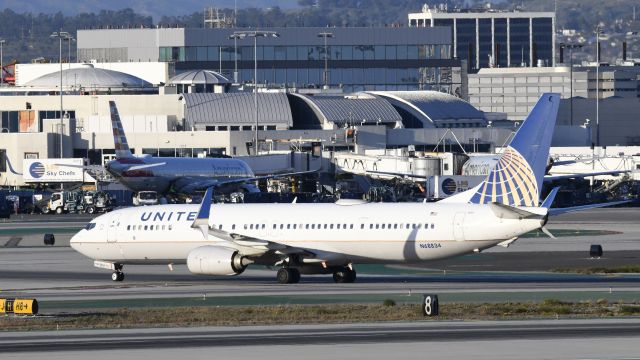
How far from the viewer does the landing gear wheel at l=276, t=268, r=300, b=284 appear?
62.3 m

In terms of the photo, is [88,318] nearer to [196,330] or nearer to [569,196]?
[196,330]

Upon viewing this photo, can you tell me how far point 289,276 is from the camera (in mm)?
62250

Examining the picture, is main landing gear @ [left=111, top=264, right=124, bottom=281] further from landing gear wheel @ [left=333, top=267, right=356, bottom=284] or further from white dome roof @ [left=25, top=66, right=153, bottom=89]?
white dome roof @ [left=25, top=66, right=153, bottom=89]

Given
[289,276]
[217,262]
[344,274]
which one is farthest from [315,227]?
[217,262]

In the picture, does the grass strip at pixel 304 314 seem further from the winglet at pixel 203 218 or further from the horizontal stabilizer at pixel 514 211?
the winglet at pixel 203 218

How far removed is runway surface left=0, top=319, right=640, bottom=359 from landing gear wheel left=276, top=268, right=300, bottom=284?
624 inches

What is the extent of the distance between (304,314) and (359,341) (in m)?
7.21

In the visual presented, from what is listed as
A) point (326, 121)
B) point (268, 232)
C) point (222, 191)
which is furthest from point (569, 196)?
point (268, 232)

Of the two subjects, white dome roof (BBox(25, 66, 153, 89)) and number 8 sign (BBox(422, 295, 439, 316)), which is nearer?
number 8 sign (BBox(422, 295, 439, 316))

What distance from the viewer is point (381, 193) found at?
140 meters

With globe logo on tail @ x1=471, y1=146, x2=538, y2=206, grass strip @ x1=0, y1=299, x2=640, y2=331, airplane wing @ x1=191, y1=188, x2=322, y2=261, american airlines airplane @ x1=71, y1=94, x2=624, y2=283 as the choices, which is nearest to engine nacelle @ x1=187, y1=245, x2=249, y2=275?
american airlines airplane @ x1=71, y1=94, x2=624, y2=283

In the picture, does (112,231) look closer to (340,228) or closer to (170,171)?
(340,228)

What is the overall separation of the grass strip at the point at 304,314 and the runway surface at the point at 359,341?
135cm

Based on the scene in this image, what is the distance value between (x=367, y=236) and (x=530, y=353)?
21891 millimetres
